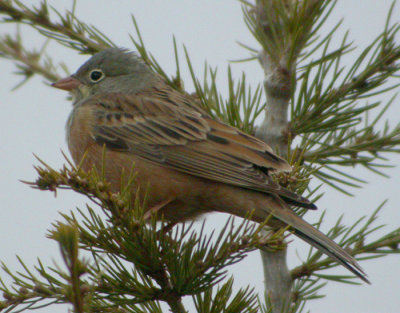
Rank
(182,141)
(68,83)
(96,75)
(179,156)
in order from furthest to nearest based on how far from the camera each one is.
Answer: (96,75) < (68,83) < (182,141) < (179,156)

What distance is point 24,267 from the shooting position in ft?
7.26

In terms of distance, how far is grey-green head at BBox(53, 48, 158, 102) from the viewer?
4.74 meters

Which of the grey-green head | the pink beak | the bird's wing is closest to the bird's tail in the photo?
the bird's wing

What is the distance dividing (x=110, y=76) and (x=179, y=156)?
55.0 inches

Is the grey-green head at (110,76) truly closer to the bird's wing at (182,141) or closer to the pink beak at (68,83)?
the pink beak at (68,83)

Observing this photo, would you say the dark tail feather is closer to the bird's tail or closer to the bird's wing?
the bird's tail

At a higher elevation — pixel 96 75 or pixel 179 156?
pixel 96 75

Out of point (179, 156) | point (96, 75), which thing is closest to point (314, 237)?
point (179, 156)

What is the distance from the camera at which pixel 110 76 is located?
193 inches

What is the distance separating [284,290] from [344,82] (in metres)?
1.24

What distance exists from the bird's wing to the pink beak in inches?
8.1

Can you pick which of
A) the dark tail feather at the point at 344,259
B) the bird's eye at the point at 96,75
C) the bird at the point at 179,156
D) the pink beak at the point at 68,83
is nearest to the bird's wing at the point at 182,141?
the bird at the point at 179,156

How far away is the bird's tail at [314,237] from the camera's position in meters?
2.76

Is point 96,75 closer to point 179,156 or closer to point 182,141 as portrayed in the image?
point 182,141
